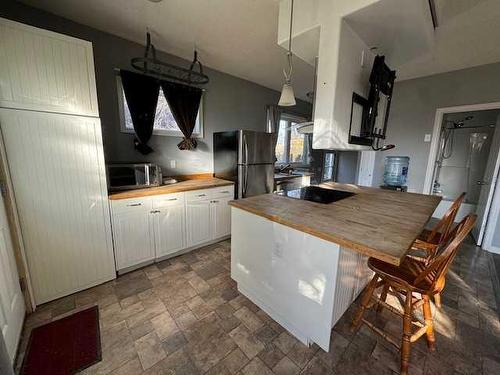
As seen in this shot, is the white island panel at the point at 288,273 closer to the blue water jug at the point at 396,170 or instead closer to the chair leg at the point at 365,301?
the chair leg at the point at 365,301

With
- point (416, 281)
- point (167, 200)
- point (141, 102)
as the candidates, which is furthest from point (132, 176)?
point (416, 281)

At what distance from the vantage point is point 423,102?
353cm

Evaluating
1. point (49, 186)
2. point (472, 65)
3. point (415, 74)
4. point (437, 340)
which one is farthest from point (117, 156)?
point (472, 65)

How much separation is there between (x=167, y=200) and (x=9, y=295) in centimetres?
130

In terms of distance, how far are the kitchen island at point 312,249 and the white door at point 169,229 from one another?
2.99 ft

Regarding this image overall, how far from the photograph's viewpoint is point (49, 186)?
5.48 ft

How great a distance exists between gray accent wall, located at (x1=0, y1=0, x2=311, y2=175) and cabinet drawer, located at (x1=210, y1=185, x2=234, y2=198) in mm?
618

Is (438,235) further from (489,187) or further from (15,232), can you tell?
(15,232)

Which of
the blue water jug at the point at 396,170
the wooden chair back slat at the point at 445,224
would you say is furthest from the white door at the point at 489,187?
the wooden chair back slat at the point at 445,224

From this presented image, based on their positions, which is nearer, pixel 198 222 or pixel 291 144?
pixel 198 222

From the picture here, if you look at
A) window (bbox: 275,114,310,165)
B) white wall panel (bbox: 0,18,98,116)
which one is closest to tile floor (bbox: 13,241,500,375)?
white wall panel (bbox: 0,18,98,116)

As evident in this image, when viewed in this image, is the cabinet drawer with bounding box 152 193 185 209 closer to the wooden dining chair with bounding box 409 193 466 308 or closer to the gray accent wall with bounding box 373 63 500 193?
the wooden dining chair with bounding box 409 193 466 308

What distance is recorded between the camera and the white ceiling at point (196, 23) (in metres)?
1.81

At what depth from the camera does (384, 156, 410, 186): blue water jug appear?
3811mm
